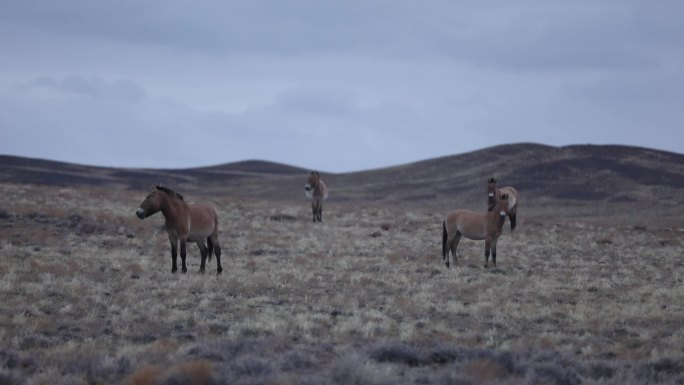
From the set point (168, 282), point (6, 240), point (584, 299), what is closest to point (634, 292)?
point (584, 299)

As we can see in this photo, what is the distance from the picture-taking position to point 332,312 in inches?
482

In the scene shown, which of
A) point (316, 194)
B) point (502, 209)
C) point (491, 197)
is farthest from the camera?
point (316, 194)

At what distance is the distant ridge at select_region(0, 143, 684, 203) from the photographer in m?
64.3

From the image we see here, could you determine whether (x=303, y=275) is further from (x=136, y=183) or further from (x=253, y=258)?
(x=136, y=183)

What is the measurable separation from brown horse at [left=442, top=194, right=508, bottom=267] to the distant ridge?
134 ft

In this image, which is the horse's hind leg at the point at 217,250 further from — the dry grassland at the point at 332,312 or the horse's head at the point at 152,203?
the horse's head at the point at 152,203

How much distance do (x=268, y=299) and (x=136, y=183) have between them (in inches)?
3132

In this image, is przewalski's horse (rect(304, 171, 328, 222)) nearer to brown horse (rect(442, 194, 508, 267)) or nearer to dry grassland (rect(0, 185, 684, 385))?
dry grassland (rect(0, 185, 684, 385))

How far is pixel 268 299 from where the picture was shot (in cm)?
1351

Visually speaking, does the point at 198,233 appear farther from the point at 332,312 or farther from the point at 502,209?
the point at 502,209

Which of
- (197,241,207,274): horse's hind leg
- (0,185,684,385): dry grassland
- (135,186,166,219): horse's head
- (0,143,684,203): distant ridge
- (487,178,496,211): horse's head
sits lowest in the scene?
(0,185,684,385): dry grassland

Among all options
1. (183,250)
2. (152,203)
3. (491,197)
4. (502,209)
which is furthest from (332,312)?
(491,197)

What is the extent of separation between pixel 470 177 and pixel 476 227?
187 feet

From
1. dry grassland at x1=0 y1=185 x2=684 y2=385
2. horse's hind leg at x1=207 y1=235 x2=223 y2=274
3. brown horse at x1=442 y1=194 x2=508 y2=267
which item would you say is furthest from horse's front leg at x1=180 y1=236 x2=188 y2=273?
brown horse at x1=442 y1=194 x2=508 y2=267
